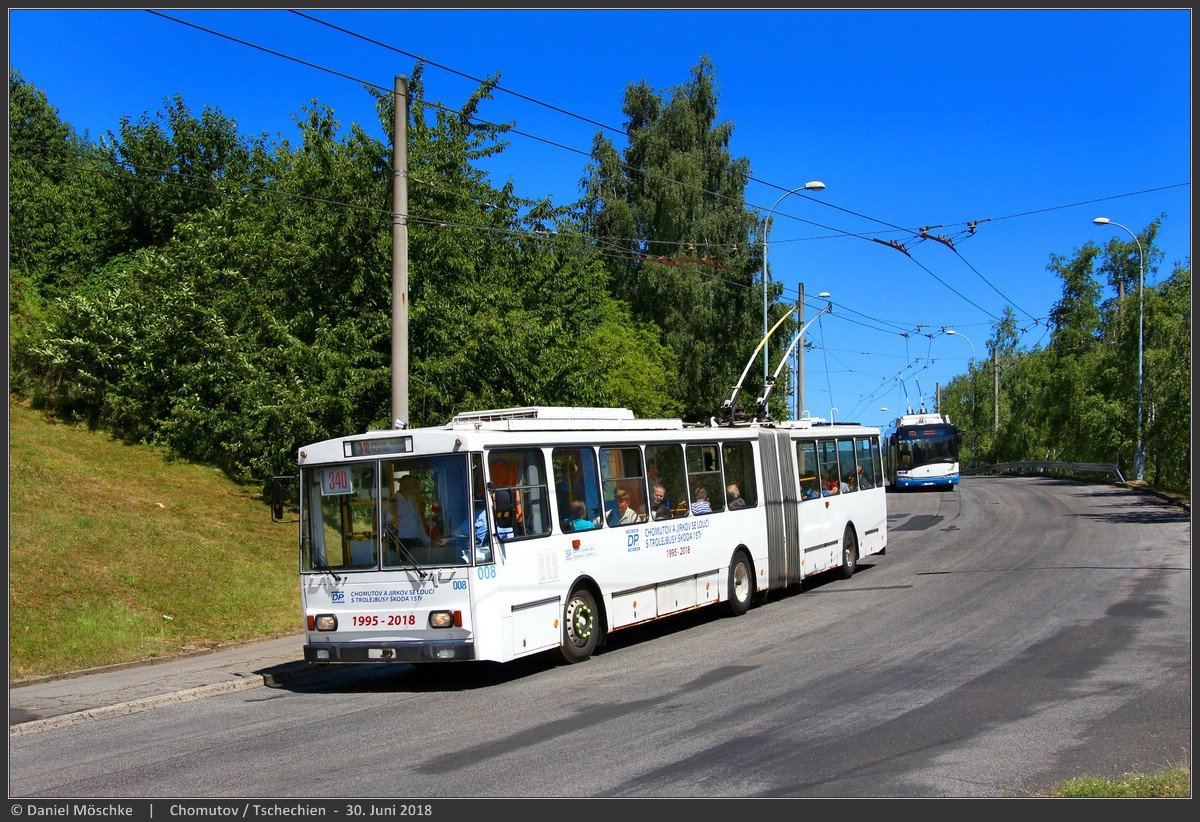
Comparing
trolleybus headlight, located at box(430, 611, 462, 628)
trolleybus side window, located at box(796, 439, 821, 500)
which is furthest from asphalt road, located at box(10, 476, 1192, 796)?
trolleybus side window, located at box(796, 439, 821, 500)

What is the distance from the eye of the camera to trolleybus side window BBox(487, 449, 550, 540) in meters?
11.9

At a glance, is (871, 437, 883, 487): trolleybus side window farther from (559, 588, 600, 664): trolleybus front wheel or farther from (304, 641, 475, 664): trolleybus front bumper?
(304, 641, 475, 664): trolleybus front bumper

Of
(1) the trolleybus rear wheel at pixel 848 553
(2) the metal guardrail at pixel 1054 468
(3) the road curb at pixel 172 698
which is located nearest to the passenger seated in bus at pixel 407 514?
(3) the road curb at pixel 172 698

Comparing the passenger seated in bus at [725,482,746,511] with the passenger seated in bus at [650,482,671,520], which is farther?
the passenger seated in bus at [725,482,746,511]

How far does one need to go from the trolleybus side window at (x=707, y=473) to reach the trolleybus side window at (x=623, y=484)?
147 centimetres

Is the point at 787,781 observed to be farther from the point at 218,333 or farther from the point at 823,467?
the point at 218,333

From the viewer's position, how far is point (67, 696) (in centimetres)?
1165

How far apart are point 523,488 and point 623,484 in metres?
2.31

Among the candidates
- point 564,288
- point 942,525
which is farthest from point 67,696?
point 942,525

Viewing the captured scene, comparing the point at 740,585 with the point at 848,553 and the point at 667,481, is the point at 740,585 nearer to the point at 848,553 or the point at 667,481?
the point at 667,481

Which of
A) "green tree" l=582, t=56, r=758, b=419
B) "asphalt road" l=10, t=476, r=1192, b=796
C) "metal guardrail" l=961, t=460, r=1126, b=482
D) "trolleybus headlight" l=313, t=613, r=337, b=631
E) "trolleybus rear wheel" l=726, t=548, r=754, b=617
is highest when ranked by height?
"green tree" l=582, t=56, r=758, b=419

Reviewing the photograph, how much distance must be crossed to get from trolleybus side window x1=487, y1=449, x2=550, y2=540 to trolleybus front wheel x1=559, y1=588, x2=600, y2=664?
105 centimetres

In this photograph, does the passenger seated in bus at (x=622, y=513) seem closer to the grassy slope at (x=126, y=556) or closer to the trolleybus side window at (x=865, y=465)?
the grassy slope at (x=126, y=556)

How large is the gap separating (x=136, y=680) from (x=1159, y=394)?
34.1 metres
